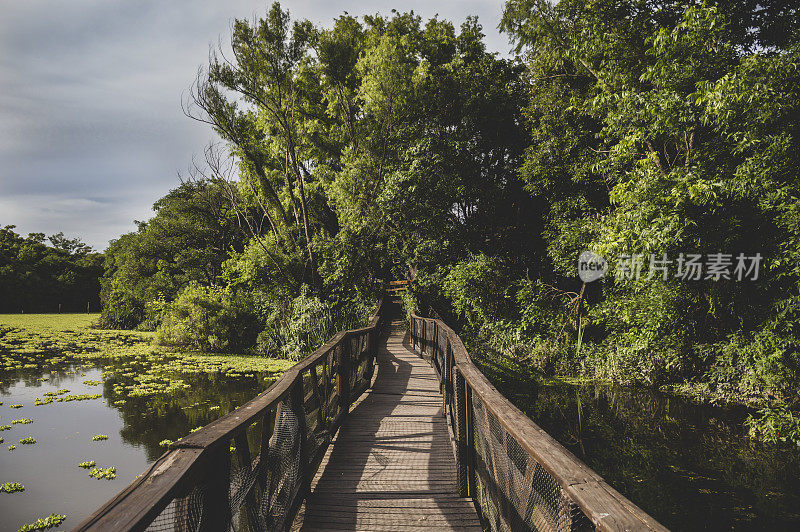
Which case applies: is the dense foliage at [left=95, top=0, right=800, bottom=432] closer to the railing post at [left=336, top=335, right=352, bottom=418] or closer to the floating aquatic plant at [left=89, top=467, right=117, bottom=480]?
the railing post at [left=336, top=335, right=352, bottom=418]

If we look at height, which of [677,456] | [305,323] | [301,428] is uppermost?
[301,428]

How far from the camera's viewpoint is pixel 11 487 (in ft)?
18.1

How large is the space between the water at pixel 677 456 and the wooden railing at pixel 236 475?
5.45 m

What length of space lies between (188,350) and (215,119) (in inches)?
359

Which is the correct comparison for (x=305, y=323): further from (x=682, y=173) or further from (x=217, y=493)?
(x=217, y=493)

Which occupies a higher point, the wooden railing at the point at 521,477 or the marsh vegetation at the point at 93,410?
the wooden railing at the point at 521,477

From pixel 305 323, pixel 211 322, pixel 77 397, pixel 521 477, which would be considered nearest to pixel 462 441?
pixel 521 477

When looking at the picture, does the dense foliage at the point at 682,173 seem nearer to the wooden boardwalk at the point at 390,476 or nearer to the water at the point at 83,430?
the wooden boardwalk at the point at 390,476

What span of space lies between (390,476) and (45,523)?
4.33 meters

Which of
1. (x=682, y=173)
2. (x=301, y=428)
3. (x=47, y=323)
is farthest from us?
(x=47, y=323)

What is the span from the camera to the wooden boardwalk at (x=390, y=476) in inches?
131

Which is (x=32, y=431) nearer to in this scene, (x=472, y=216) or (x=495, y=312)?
(x=495, y=312)

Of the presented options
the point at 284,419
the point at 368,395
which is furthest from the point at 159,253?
the point at 284,419

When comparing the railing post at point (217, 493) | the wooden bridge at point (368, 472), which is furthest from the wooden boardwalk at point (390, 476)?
the railing post at point (217, 493)
